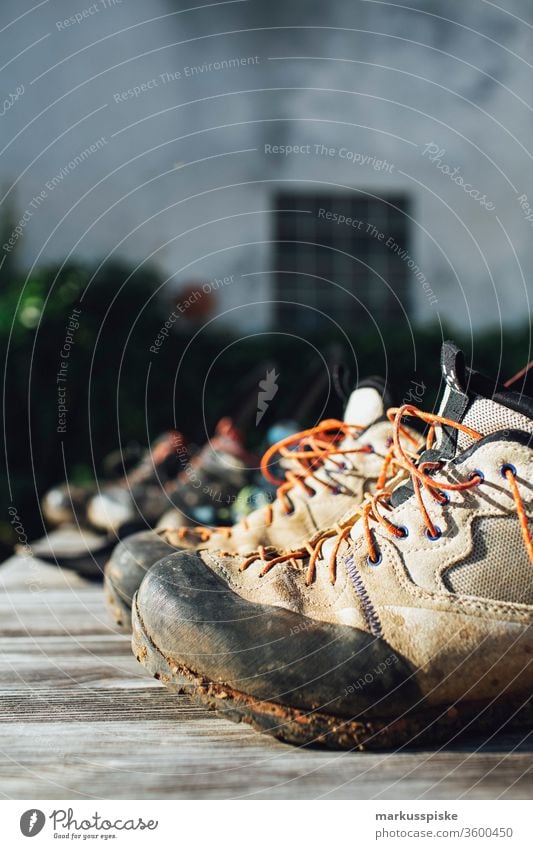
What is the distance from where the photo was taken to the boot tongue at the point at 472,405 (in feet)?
3.00

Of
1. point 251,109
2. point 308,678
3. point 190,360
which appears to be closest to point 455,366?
point 308,678

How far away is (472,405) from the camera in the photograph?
3.13 feet

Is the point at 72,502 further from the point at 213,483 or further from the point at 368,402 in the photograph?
the point at 368,402

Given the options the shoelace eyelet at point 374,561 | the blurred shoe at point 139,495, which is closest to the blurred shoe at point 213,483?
the blurred shoe at point 139,495

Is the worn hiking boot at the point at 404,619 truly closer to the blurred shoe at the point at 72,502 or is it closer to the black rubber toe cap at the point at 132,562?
the black rubber toe cap at the point at 132,562

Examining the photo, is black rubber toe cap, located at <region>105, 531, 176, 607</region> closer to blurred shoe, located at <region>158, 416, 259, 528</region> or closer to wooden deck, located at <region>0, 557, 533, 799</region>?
wooden deck, located at <region>0, 557, 533, 799</region>

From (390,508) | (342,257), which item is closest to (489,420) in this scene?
(390,508)

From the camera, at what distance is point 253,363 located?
13.1 ft

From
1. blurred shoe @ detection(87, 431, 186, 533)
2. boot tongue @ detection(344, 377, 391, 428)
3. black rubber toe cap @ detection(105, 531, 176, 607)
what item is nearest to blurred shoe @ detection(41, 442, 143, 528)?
blurred shoe @ detection(87, 431, 186, 533)

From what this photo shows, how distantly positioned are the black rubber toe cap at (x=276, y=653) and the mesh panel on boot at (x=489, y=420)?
11.5 inches

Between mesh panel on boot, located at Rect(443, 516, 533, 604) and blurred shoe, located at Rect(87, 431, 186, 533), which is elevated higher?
mesh panel on boot, located at Rect(443, 516, 533, 604)

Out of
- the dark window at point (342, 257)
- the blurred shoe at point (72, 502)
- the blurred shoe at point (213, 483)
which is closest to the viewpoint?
the blurred shoe at point (213, 483)

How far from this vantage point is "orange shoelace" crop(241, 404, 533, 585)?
900 mm
